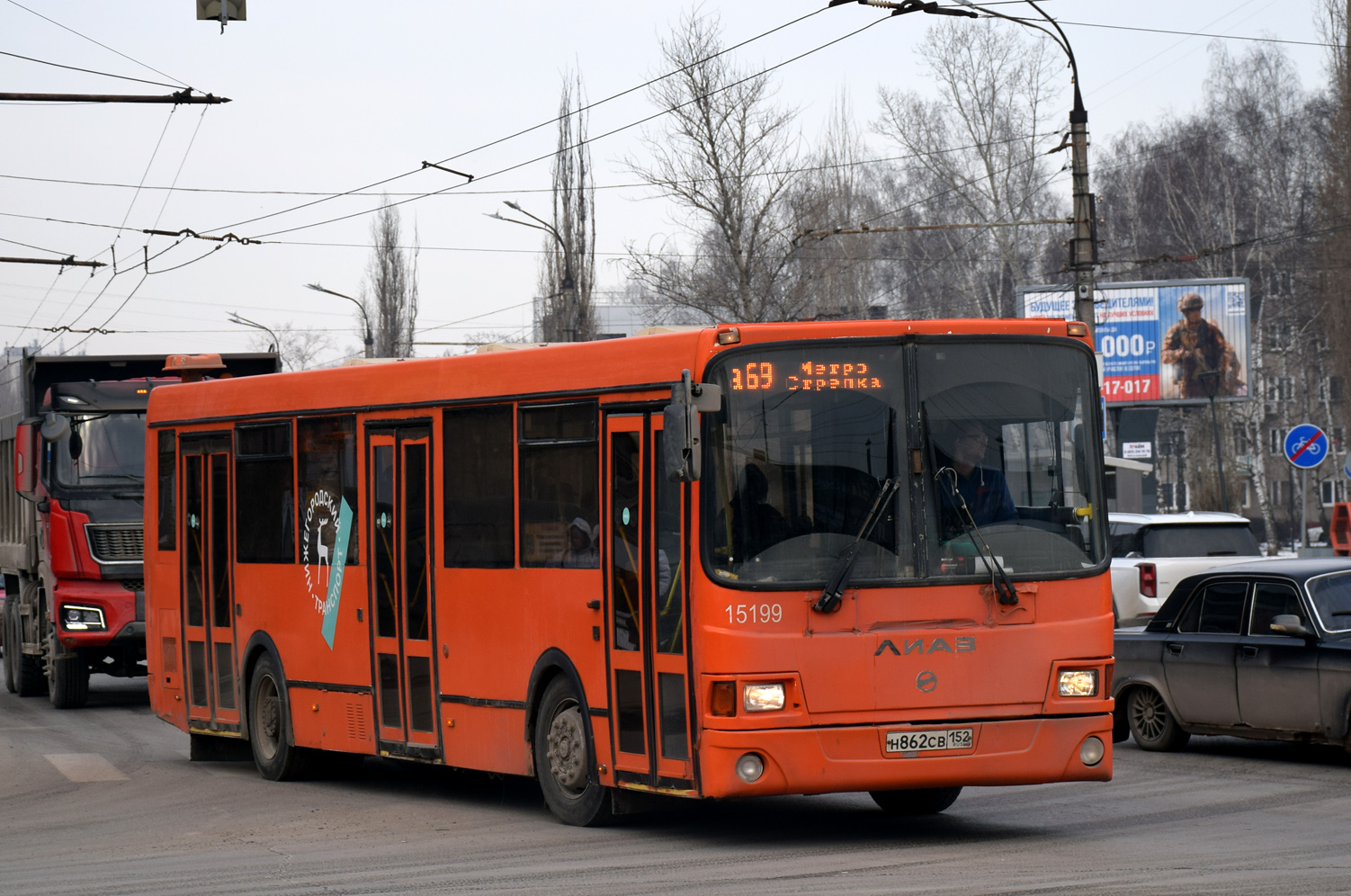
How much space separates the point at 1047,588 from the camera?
363 inches

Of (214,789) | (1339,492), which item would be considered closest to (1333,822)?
(214,789)

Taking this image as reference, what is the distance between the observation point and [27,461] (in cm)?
1970

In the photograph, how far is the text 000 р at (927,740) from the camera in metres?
8.95

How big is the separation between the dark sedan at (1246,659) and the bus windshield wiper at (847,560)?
A: 4401mm

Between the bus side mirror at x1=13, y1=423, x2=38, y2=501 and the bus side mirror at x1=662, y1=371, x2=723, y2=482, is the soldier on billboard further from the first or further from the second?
the bus side mirror at x1=662, y1=371, x2=723, y2=482

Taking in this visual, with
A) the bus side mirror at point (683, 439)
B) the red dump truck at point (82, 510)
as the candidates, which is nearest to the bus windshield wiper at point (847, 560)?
the bus side mirror at point (683, 439)

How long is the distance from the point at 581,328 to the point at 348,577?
1162 inches

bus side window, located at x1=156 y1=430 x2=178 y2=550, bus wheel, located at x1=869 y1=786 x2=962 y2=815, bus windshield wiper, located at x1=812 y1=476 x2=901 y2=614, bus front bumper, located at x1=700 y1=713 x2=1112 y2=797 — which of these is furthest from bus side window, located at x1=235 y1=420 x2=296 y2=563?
bus windshield wiper, located at x1=812 y1=476 x2=901 y2=614

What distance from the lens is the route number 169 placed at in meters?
8.80

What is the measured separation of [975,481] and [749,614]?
130cm

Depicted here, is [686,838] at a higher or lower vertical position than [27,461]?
lower

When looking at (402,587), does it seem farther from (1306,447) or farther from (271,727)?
(1306,447)

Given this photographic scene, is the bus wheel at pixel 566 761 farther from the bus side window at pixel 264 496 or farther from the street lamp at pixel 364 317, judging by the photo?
the street lamp at pixel 364 317

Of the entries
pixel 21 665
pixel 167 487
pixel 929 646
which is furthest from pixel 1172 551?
pixel 929 646
